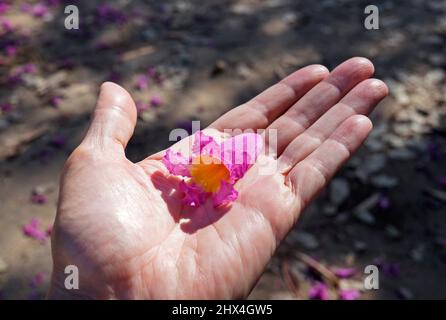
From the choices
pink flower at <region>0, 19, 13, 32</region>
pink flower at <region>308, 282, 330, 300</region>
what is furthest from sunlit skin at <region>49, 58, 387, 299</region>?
pink flower at <region>0, 19, 13, 32</region>

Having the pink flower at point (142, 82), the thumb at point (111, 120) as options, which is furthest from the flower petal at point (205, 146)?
the pink flower at point (142, 82)

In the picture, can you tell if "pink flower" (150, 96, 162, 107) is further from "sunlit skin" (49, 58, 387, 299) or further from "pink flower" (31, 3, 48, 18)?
"pink flower" (31, 3, 48, 18)

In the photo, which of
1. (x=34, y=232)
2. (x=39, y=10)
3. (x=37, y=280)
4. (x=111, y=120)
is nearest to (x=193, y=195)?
(x=111, y=120)

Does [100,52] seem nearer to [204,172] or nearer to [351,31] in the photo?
[351,31]

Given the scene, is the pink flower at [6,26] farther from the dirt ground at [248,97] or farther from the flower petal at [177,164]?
the flower petal at [177,164]

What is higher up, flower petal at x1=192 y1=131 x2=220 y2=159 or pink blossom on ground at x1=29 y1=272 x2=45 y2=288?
flower petal at x1=192 y1=131 x2=220 y2=159
